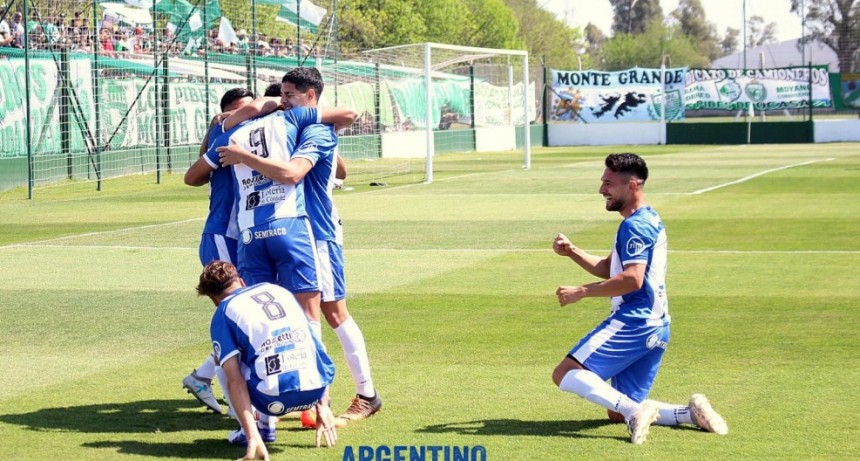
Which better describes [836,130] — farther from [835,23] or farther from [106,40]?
[106,40]

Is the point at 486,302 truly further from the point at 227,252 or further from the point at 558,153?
the point at 558,153

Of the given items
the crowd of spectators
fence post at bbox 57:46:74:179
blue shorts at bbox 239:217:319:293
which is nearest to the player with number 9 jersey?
blue shorts at bbox 239:217:319:293

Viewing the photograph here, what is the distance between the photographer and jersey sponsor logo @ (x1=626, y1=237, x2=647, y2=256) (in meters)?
7.06

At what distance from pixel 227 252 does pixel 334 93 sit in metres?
25.7

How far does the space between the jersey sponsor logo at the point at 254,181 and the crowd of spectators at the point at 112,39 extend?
63.8 feet

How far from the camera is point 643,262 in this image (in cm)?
705

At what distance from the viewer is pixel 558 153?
43531 millimetres

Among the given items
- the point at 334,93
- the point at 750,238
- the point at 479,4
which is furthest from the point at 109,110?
the point at 479,4

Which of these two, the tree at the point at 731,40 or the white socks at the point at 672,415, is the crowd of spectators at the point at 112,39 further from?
the tree at the point at 731,40

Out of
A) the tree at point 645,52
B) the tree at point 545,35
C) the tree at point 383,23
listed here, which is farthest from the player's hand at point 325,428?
the tree at point 645,52

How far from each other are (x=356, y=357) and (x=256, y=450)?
4.47 feet

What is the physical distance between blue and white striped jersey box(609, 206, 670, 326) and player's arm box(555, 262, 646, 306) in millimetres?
52

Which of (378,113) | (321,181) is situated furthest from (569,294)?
(378,113)

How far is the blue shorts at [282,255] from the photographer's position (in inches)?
284
